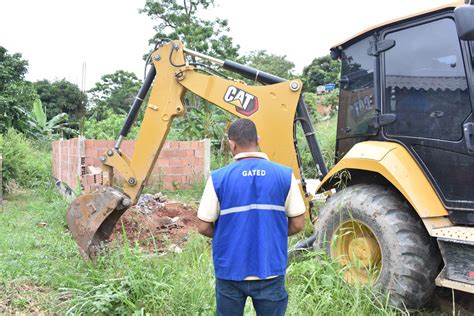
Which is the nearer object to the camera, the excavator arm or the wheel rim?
the wheel rim

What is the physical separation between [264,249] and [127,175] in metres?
2.73

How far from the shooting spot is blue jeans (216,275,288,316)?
2404mm

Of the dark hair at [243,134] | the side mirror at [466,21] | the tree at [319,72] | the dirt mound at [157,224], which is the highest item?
the tree at [319,72]

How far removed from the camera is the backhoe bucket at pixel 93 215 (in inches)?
179

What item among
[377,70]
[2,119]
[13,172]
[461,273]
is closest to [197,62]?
[377,70]

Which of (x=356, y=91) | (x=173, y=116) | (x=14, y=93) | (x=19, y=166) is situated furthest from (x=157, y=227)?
(x=14, y=93)

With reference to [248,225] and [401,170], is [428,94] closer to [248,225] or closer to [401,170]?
[401,170]

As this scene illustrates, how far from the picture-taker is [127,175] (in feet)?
15.7

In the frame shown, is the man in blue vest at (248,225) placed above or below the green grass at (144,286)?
above

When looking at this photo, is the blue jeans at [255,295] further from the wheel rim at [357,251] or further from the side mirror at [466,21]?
the side mirror at [466,21]

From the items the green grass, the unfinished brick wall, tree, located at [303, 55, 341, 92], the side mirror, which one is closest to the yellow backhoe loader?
the side mirror

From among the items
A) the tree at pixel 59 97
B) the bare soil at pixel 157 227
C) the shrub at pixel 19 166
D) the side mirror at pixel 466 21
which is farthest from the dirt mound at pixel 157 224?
the tree at pixel 59 97

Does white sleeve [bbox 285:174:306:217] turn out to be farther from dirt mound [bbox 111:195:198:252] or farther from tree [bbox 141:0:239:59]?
tree [bbox 141:0:239:59]

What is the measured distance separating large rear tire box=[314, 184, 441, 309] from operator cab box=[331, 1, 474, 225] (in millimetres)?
317
